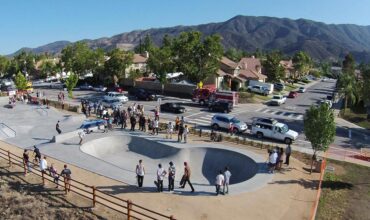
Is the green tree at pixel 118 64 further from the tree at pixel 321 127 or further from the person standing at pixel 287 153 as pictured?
the tree at pixel 321 127

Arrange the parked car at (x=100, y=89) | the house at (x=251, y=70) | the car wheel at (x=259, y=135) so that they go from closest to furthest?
the car wheel at (x=259, y=135) → the parked car at (x=100, y=89) → the house at (x=251, y=70)

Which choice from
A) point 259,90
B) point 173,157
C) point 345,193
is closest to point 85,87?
point 259,90

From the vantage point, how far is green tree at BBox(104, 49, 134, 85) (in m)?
66.9

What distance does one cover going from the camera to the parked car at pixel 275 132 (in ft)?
108

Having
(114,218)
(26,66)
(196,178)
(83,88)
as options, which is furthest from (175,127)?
(26,66)

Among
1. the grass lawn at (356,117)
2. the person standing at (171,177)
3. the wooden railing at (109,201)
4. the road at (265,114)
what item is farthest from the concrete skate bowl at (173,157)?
the grass lawn at (356,117)

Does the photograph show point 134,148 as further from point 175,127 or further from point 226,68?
point 226,68

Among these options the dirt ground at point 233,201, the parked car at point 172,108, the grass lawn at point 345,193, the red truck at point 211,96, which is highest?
the red truck at point 211,96

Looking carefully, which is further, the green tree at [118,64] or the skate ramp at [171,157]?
the green tree at [118,64]

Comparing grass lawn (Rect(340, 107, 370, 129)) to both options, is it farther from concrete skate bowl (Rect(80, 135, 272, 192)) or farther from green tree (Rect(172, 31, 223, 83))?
concrete skate bowl (Rect(80, 135, 272, 192))

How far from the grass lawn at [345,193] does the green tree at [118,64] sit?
47842 mm

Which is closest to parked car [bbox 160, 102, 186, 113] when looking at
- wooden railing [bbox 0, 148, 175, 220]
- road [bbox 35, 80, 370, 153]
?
road [bbox 35, 80, 370, 153]

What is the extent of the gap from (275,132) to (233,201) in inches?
628

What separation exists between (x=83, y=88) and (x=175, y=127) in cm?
4098
